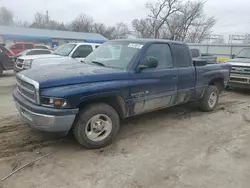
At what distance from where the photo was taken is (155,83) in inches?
179

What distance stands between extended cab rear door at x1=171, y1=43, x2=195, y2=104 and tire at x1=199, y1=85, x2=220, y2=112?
0.74 m

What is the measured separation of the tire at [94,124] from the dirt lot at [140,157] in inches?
5.8

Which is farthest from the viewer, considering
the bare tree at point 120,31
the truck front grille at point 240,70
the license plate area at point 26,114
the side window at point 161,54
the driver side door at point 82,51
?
the bare tree at point 120,31

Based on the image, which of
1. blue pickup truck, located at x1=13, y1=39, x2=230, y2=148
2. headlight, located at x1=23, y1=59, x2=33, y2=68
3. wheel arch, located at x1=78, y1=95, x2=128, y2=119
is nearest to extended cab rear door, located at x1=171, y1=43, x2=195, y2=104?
blue pickup truck, located at x1=13, y1=39, x2=230, y2=148

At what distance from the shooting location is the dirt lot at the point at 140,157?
307 centimetres

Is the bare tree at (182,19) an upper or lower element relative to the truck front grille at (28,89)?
upper

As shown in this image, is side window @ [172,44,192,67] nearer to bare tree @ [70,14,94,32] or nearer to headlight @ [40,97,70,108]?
headlight @ [40,97,70,108]

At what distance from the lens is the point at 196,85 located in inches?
222

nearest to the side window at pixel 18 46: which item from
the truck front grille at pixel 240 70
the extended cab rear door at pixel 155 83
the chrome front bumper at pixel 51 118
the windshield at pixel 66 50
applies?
the windshield at pixel 66 50

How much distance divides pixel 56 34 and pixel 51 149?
3932 centimetres

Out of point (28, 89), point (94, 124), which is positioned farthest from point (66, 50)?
point (94, 124)

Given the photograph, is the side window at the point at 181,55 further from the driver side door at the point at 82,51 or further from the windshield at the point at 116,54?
the driver side door at the point at 82,51

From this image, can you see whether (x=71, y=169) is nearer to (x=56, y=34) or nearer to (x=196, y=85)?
(x=196, y=85)

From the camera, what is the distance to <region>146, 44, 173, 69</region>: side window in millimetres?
4726
